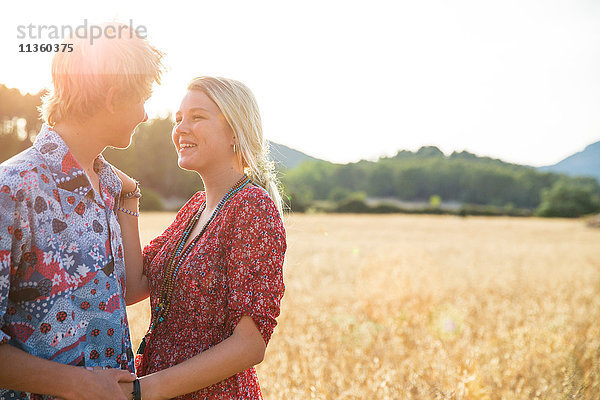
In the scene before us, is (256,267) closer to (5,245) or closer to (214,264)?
(214,264)

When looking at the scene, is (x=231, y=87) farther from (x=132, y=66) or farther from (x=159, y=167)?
(x=159, y=167)

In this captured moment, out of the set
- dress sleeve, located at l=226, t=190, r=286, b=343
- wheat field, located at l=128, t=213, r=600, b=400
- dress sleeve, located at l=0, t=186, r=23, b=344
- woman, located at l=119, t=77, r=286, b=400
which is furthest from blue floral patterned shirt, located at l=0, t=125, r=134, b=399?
wheat field, located at l=128, t=213, r=600, b=400

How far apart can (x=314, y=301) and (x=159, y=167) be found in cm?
5271

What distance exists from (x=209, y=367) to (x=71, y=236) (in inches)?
24.8

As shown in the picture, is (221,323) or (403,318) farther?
(403,318)

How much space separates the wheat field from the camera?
12.0 feet

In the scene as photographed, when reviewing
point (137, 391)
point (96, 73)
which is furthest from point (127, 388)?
point (96, 73)

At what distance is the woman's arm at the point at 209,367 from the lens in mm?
1750

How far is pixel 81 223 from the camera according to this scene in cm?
175

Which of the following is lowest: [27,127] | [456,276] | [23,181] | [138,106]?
[456,276]

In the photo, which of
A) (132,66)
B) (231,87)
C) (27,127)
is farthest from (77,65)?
(27,127)

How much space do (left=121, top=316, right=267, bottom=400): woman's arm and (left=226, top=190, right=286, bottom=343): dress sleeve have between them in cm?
5

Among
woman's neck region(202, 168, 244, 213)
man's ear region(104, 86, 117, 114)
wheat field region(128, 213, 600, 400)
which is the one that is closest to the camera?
man's ear region(104, 86, 117, 114)

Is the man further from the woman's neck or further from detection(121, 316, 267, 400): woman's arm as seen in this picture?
the woman's neck
